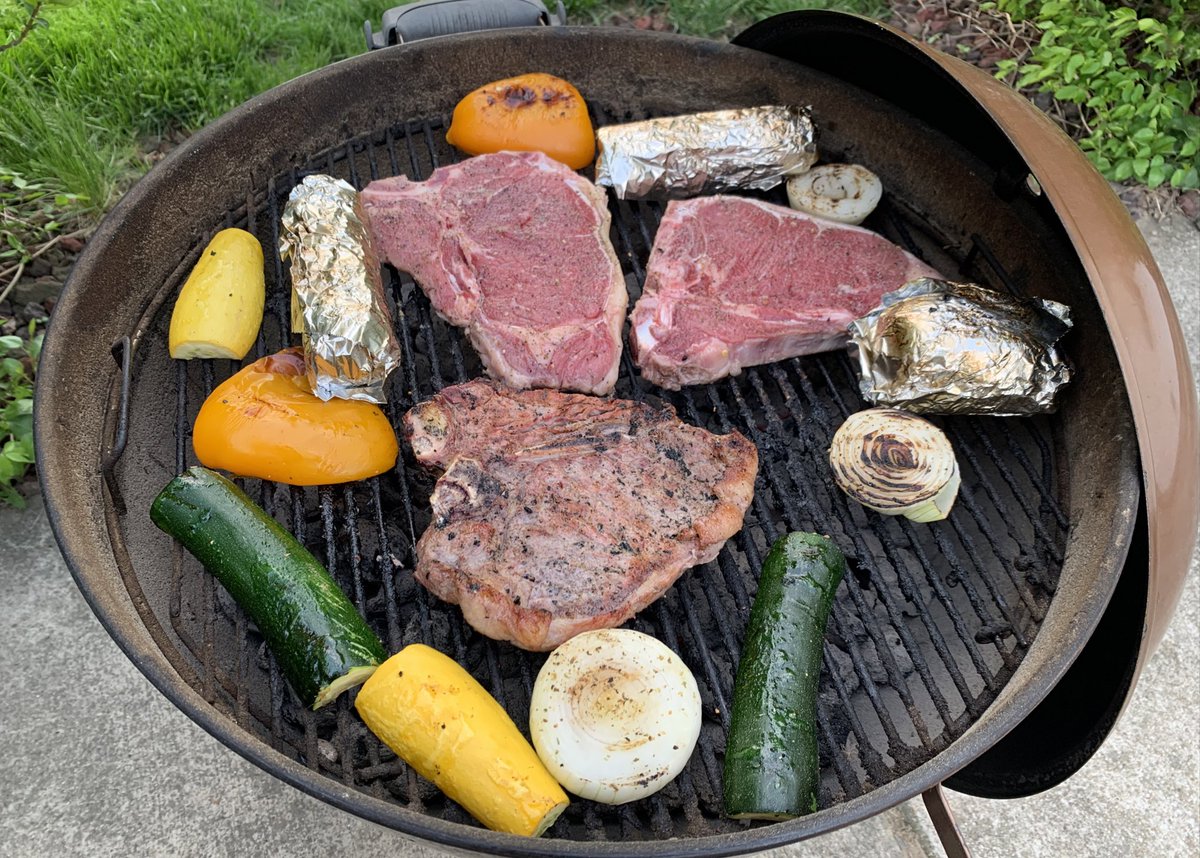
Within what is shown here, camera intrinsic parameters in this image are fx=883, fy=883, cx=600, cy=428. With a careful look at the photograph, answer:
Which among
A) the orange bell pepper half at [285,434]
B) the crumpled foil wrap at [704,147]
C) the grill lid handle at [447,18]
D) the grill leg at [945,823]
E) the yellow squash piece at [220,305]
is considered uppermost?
the grill lid handle at [447,18]

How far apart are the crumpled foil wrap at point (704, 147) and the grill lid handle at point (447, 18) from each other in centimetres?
83

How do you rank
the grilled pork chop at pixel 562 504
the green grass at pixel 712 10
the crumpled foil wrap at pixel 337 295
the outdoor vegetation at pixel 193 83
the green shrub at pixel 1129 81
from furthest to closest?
the green grass at pixel 712 10, the green shrub at pixel 1129 81, the outdoor vegetation at pixel 193 83, the crumpled foil wrap at pixel 337 295, the grilled pork chop at pixel 562 504

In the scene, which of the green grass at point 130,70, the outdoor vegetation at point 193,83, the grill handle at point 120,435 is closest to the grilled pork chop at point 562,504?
the grill handle at point 120,435

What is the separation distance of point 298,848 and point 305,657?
1.02 metres

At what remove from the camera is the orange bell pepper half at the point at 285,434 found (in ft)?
8.55

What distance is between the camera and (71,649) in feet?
10.5

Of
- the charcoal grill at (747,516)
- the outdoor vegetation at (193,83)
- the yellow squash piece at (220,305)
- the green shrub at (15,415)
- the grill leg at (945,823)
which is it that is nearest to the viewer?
the charcoal grill at (747,516)

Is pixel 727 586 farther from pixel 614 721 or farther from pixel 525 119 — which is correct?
pixel 525 119

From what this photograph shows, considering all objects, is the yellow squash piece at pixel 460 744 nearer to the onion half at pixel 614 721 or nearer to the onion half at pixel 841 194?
the onion half at pixel 614 721

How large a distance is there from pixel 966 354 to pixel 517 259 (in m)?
1.54

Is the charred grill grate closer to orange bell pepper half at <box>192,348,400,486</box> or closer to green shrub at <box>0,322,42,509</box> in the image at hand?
orange bell pepper half at <box>192,348,400,486</box>

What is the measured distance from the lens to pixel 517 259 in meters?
3.17

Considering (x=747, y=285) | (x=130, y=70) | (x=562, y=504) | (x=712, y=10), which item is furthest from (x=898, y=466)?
(x=130, y=70)

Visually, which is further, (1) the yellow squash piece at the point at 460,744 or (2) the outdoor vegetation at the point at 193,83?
(2) the outdoor vegetation at the point at 193,83
